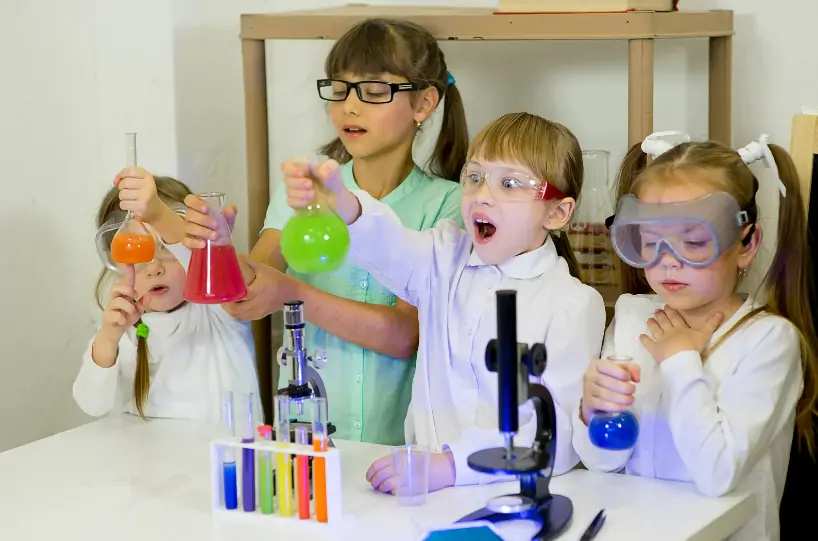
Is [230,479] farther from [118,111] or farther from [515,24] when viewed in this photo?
[118,111]

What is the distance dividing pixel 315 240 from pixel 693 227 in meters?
0.59

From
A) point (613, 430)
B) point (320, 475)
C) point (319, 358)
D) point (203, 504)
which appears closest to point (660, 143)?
point (613, 430)

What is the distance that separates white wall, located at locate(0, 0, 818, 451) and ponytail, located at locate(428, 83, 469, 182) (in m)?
0.30

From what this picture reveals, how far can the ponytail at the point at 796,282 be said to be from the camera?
172 centimetres

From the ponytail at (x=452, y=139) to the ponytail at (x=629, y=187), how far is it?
44 centimetres

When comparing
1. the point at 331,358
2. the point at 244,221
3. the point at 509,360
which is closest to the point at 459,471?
the point at 509,360

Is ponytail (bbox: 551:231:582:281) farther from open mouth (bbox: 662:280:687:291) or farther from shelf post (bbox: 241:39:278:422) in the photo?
shelf post (bbox: 241:39:278:422)

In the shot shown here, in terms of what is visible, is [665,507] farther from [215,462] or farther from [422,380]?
[215,462]

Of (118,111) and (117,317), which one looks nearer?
(117,317)

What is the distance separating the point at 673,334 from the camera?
170cm

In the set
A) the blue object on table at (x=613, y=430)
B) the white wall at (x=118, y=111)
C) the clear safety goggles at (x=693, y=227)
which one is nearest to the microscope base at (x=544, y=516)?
the blue object on table at (x=613, y=430)

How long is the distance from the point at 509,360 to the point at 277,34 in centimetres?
122

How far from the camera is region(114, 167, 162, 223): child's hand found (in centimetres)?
180

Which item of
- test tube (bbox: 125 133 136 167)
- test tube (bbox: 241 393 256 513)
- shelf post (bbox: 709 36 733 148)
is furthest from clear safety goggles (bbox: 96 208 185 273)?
shelf post (bbox: 709 36 733 148)
